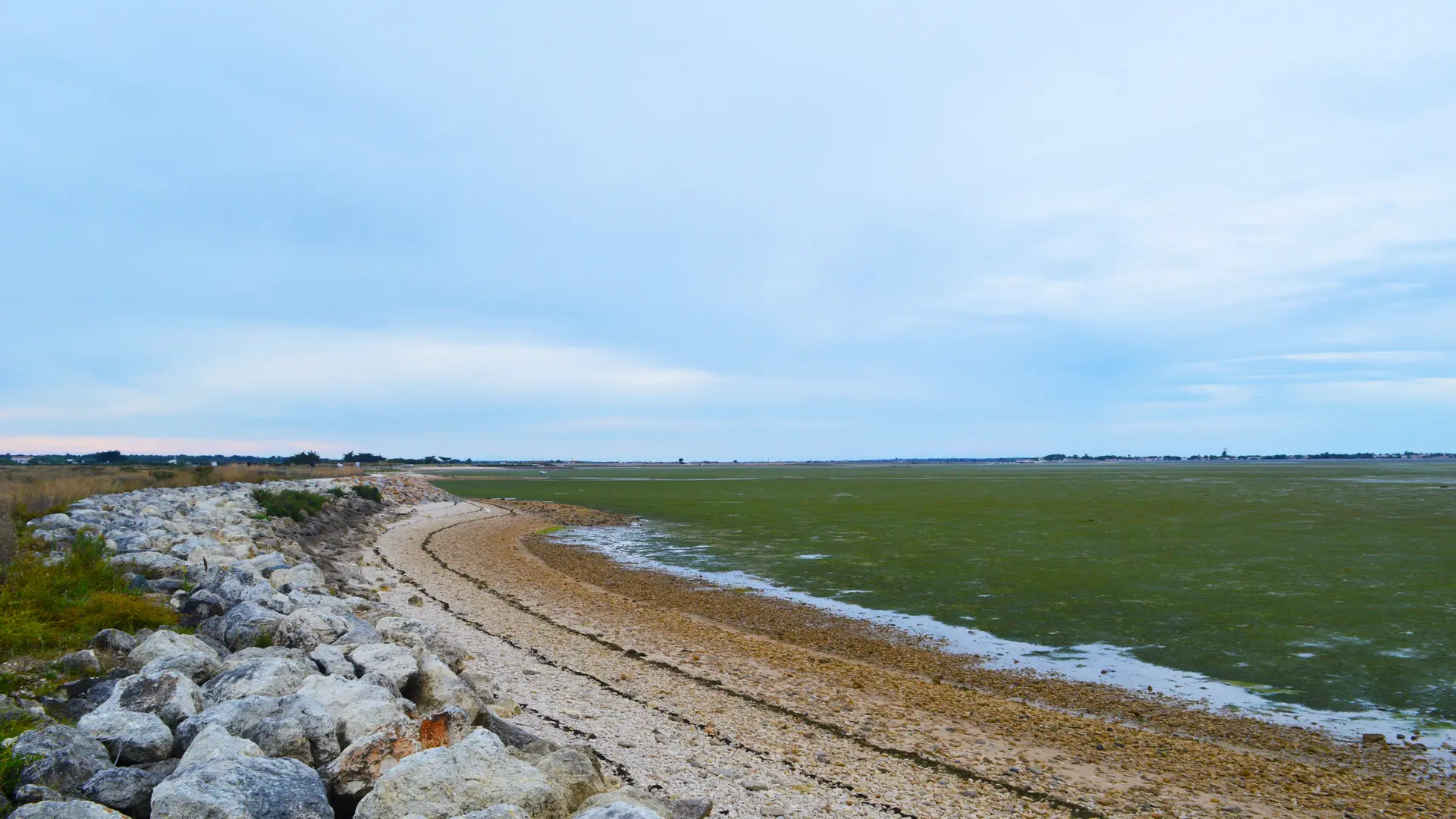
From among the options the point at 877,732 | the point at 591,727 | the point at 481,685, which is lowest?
the point at 877,732

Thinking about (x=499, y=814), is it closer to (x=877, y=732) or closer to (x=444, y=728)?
(x=444, y=728)

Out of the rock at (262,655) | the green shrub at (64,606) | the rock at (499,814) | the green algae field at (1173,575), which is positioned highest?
the green shrub at (64,606)

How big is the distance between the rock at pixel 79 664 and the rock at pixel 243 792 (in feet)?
10.4

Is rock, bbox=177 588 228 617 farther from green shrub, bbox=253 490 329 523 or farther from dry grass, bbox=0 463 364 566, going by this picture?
green shrub, bbox=253 490 329 523

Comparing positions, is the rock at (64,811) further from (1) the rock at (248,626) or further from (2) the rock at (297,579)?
(2) the rock at (297,579)

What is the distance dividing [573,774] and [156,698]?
3446mm

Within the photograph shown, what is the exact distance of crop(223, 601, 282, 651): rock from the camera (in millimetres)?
8734

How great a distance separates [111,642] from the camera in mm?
7629

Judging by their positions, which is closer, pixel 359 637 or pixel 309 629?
pixel 309 629

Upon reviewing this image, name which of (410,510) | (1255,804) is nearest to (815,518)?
(410,510)

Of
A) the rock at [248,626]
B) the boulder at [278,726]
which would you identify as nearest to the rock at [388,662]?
the rock at [248,626]

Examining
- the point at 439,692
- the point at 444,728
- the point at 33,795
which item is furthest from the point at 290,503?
the point at 33,795

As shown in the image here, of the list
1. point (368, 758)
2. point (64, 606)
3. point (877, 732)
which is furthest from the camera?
point (877, 732)

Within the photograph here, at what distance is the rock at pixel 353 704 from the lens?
6.08 meters
